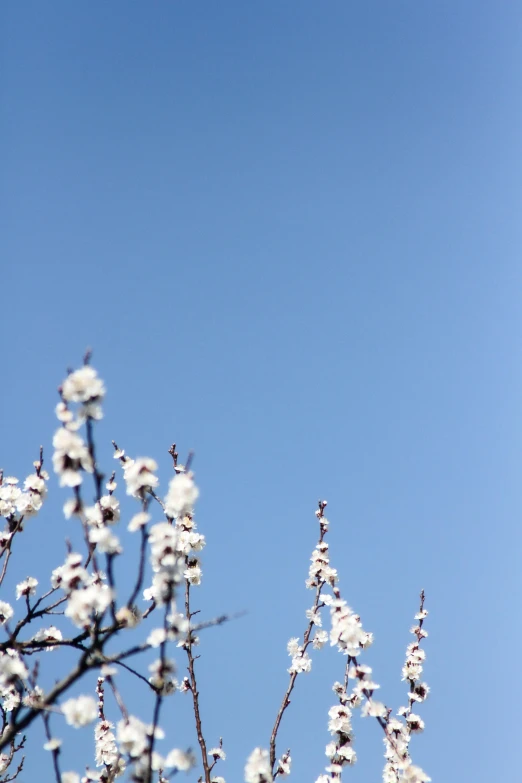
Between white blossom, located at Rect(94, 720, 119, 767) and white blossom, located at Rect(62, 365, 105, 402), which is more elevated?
white blossom, located at Rect(62, 365, 105, 402)

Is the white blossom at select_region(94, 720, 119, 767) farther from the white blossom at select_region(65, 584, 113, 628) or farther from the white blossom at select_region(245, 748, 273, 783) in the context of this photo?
the white blossom at select_region(65, 584, 113, 628)

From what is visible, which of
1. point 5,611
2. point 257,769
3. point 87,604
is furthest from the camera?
point 5,611

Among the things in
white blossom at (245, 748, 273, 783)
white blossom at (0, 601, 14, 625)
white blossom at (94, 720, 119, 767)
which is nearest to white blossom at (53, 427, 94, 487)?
white blossom at (245, 748, 273, 783)

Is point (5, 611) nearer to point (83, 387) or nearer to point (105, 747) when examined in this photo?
point (105, 747)

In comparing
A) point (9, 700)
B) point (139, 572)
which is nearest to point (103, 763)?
point (9, 700)

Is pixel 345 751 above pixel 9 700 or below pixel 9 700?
below

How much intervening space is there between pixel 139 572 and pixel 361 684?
2348mm

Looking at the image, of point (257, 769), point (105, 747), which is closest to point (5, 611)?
point (105, 747)

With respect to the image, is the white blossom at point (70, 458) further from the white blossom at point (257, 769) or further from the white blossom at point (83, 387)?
the white blossom at point (257, 769)

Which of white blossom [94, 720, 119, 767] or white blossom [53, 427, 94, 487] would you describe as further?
white blossom [94, 720, 119, 767]

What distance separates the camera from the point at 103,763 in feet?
15.9

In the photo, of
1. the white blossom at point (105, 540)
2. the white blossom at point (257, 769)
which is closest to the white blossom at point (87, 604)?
the white blossom at point (105, 540)

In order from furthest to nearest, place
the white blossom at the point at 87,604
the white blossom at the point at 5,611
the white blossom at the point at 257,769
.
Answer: the white blossom at the point at 5,611 → the white blossom at the point at 257,769 → the white blossom at the point at 87,604

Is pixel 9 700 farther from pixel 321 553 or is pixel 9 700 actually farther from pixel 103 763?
pixel 321 553
